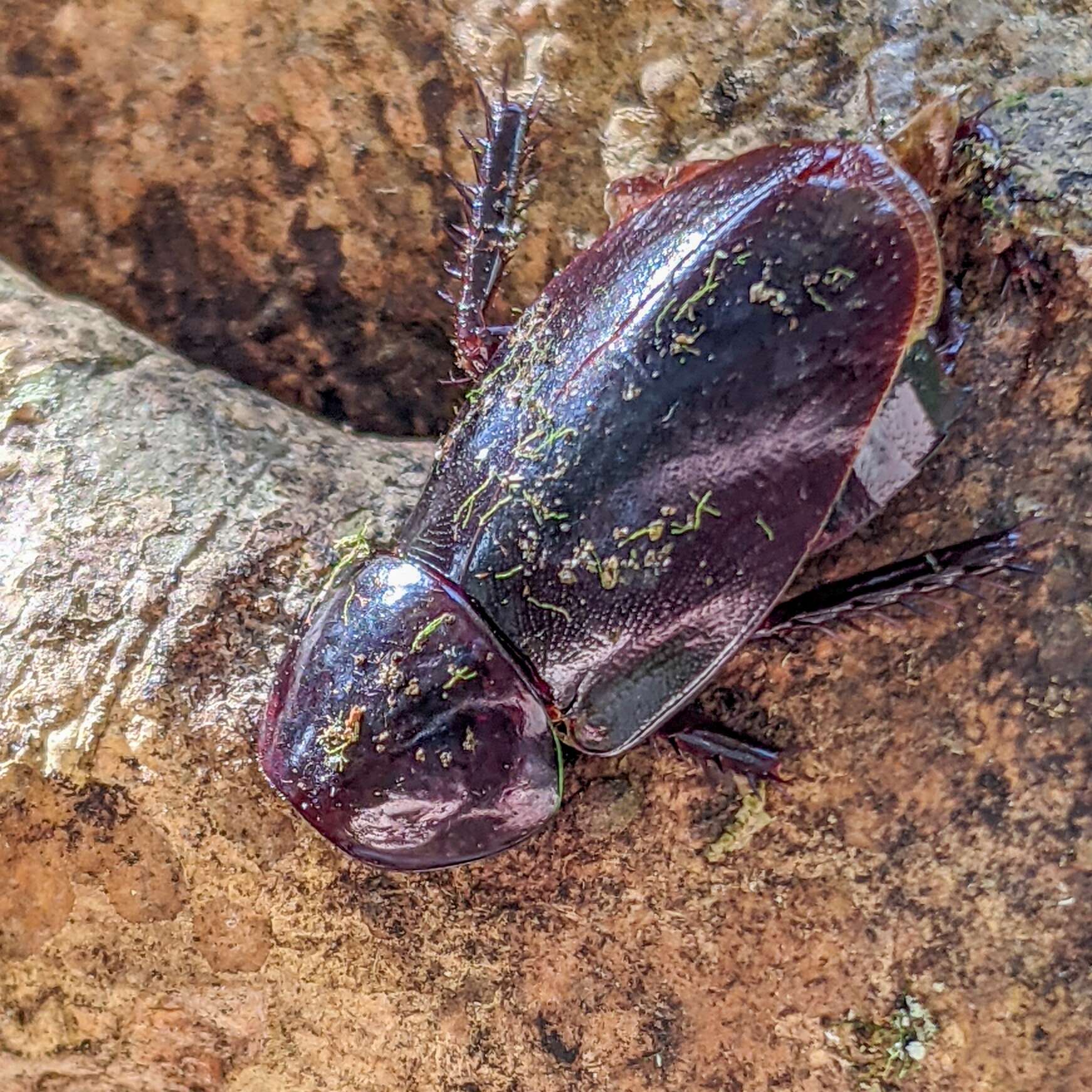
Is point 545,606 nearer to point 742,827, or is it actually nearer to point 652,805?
point 652,805

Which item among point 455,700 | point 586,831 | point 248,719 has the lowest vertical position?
point 586,831

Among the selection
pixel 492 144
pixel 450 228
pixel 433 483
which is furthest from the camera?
pixel 450 228

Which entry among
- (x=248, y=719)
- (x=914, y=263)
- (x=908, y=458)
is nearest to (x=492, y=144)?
(x=914, y=263)

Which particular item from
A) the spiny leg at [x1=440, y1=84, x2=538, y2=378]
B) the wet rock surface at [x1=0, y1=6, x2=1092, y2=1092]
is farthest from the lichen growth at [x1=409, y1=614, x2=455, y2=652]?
the spiny leg at [x1=440, y1=84, x2=538, y2=378]

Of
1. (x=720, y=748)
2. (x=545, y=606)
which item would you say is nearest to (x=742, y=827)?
(x=720, y=748)

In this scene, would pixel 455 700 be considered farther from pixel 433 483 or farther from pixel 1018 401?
pixel 1018 401

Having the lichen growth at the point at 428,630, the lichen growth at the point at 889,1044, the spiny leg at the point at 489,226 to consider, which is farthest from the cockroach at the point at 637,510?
the lichen growth at the point at 889,1044
